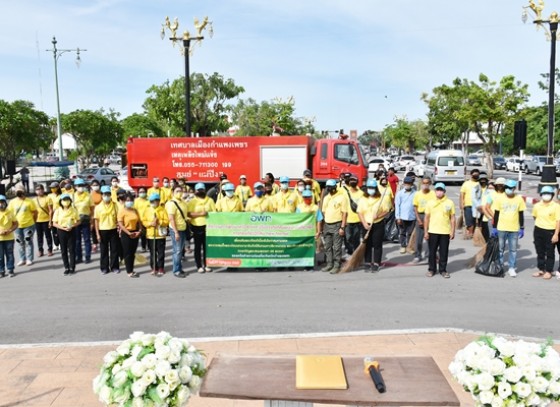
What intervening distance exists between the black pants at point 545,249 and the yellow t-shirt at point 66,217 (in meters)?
8.73

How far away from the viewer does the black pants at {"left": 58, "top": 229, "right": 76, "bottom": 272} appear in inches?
392

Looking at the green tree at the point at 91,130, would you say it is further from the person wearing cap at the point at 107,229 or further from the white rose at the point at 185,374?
the white rose at the point at 185,374

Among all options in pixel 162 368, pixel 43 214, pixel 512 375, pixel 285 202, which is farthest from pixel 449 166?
pixel 162 368

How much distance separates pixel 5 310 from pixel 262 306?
4.02 m

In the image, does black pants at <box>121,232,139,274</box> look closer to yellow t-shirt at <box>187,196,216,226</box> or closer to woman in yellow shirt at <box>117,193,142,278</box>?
woman in yellow shirt at <box>117,193,142,278</box>

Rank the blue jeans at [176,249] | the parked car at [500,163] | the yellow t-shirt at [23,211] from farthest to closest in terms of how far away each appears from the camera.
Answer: the parked car at [500,163] < the yellow t-shirt at [23,211] < the blue jeans at [176,249]

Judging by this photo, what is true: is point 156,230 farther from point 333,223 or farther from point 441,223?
point 441,223

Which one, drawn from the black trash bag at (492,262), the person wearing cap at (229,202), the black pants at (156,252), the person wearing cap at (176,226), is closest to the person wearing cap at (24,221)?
the black pants at (156,252)

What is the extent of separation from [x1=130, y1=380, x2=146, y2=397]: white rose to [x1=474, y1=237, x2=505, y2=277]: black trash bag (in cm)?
787

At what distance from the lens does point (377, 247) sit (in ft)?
32.3

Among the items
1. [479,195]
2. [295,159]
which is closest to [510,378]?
[479,195]

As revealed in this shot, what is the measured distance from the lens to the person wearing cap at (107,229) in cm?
995

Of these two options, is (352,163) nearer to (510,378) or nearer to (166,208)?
(166,208)

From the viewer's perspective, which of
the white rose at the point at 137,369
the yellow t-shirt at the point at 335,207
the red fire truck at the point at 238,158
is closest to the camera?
the white rose at the point at 137,369
